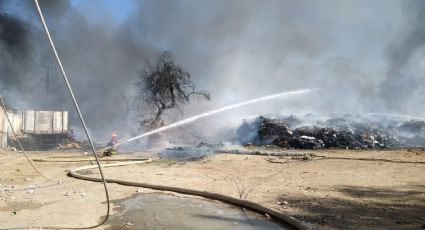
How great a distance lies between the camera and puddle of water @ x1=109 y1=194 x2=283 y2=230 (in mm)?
5988

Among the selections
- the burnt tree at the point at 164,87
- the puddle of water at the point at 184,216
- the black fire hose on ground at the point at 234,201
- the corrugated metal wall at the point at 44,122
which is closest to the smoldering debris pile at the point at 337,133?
the burnt tree at the point at 164,87

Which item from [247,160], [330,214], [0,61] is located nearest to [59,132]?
[0,61]

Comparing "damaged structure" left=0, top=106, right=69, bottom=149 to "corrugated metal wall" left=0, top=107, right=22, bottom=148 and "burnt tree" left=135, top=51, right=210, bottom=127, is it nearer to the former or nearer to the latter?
"corrugated metal wall" left=0, top=107, right=22, bottom=148

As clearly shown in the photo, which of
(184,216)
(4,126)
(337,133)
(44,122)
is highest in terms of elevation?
(44,122)

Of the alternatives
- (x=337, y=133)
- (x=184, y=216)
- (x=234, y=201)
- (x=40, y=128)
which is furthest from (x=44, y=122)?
(x=184, y=216)

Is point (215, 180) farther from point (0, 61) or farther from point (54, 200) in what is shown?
point (0, 61)

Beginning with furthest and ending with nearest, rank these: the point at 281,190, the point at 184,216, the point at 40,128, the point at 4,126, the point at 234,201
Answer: the point at 40,128 → the point at 4,126 → the point at 281,190 → the point at 234,201 → the point at 184,216

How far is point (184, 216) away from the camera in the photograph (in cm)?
659

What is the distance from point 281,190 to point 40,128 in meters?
23.6

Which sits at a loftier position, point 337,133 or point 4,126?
point 4,126

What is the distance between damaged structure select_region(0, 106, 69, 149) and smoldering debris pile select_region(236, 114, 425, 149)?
42.9 ft

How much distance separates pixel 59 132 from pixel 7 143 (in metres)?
5.46

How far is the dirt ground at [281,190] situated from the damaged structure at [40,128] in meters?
14.5

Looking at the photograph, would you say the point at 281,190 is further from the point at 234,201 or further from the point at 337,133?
the point at 337,133
